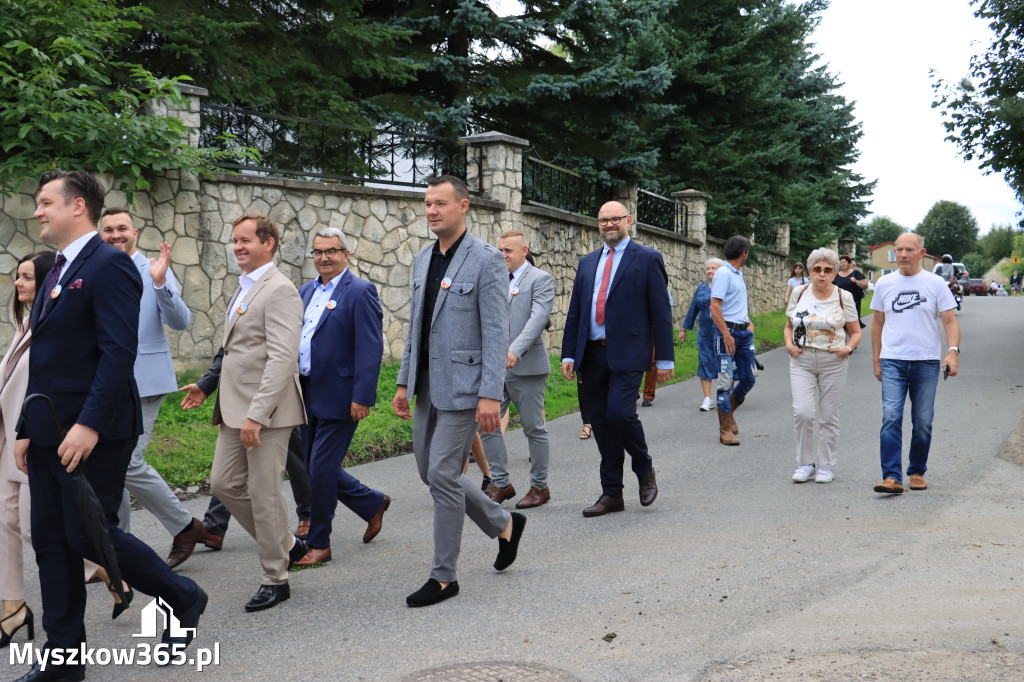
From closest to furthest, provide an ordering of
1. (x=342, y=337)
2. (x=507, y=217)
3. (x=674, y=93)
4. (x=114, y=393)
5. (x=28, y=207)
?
(x=114, y=393)
(x=342, y=337)
(x=28, y=207)
(x=507, y=217)
(x=674, y=93)

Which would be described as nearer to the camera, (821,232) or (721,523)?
(721,523)

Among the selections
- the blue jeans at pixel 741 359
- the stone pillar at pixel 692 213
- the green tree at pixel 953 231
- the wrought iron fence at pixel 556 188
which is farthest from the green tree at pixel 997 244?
the blue jeans at pixel 741 359

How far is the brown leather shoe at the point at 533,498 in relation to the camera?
6.99 metres

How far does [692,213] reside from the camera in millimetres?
22922

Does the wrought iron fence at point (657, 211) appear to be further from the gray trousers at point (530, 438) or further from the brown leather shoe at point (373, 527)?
the brown leather shoe at point (373, 527)

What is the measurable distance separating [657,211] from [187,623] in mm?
18281

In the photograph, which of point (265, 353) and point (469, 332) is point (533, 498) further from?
point (265, 353)

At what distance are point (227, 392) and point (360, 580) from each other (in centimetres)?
126

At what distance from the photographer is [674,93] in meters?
22.3

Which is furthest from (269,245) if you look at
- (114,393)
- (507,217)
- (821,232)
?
(821,232)

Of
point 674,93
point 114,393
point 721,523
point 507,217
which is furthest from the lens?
point 674,93

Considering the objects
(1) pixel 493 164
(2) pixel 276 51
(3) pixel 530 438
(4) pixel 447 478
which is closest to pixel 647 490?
(3) pixel 530 438

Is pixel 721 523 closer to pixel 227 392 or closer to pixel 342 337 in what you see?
pixel 342 337

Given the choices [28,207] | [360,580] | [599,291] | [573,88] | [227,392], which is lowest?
[360,580]
